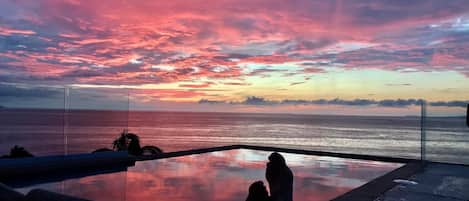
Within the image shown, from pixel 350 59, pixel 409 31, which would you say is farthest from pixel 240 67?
pixel 409 31

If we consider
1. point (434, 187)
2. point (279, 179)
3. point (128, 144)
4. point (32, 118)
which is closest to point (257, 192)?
point (279, 179)

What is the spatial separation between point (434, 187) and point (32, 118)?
686 cm

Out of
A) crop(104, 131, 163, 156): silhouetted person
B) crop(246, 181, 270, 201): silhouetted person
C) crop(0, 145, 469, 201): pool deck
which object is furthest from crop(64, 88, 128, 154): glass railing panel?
crop(246, 181, 270, 201): silhouetted person

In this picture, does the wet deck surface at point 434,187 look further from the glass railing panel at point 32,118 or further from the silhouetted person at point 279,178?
the glass railing panel at point 32,118

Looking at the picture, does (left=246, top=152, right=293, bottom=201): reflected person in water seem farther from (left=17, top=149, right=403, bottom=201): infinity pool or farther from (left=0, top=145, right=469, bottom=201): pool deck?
(left=17, top=149, right=403, bottom=201): infinity pool

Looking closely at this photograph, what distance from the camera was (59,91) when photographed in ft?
25.7

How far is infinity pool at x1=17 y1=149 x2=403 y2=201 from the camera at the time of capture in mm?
4988

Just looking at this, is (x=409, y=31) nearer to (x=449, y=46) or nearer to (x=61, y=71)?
(x=449, y=46)

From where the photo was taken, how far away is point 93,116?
8.65 m

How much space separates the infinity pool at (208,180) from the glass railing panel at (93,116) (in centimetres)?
111

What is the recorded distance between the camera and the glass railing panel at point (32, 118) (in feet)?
23.5

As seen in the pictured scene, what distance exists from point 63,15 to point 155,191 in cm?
513

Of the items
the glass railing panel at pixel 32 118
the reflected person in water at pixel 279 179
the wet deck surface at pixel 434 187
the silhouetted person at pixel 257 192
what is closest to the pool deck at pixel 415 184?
the wet deck surface at pixel 434 187

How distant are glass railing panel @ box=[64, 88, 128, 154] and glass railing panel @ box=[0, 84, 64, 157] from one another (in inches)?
7.9
